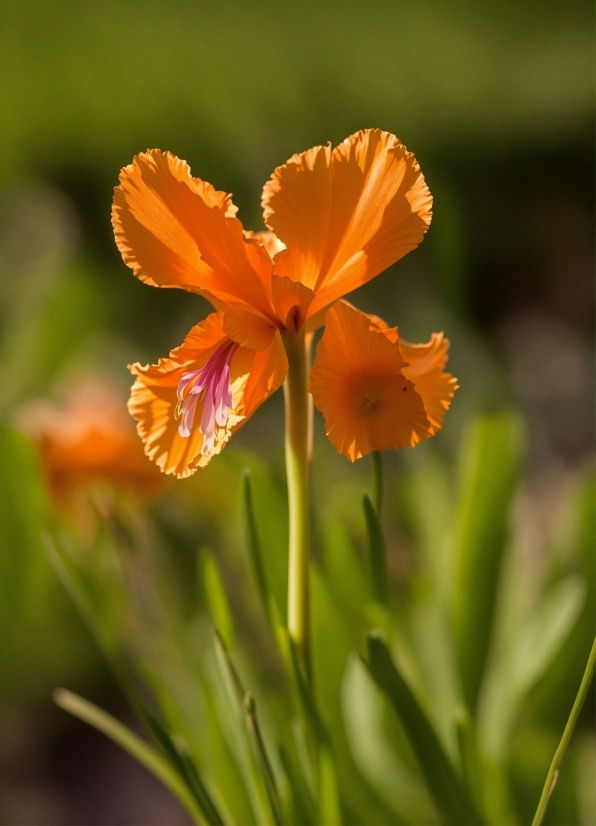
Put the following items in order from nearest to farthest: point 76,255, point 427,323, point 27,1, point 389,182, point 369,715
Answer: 1. point 389,182
2. point 369,715
3. point 427,323
4. point 27,1
5. point 76,255

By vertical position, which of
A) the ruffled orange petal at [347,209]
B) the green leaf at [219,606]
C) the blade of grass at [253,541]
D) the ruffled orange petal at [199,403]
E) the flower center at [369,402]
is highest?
the ruffled orange petal at [347,209]

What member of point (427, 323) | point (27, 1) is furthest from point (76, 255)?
point (427, 323)

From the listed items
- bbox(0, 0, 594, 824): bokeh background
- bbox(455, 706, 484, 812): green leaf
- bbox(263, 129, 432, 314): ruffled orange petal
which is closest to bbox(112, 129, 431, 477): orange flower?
bbox(263, 129, 432, 314): ruffled orange petal

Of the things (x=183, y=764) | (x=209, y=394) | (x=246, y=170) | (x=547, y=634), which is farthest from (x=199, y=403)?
(x=246, y=170)

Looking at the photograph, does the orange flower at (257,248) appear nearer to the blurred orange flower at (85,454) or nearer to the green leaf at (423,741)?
the green leaf at (423,741)

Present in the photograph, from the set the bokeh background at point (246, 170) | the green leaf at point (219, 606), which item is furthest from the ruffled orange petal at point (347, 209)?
the bokeh background at point (246, 170)

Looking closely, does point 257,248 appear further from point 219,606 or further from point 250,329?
point 219,606

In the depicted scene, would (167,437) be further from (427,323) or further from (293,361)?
(427,323)
